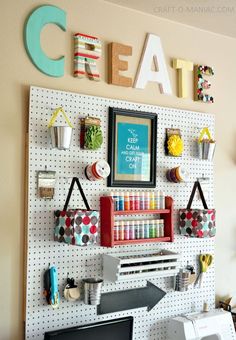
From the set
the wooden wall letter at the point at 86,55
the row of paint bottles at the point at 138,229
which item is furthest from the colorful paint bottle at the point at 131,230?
the wooden wall letter at the point at 86,55

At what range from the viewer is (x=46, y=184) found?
2.09 meters

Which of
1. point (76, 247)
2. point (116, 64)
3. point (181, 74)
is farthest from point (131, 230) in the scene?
point (181, 74)

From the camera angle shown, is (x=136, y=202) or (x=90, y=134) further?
(x=136, y=202)

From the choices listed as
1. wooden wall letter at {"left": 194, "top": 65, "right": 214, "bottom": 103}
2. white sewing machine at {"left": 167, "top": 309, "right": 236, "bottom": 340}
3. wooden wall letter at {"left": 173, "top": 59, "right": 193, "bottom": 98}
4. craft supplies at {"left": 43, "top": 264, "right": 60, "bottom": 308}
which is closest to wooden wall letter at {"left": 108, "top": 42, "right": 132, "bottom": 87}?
wooden wall letter at {"left": 173, "top": 59, "right": 193, "bottom": 98}

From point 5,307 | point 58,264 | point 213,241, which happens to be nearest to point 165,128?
point 213,241

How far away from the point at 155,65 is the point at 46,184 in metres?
0.92

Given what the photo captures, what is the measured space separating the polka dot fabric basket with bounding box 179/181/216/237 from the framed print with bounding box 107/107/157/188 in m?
0.24

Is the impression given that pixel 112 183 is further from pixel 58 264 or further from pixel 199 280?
pixel 199 280

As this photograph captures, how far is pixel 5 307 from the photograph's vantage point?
2012 mm

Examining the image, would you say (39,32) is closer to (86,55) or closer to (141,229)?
(86,55)

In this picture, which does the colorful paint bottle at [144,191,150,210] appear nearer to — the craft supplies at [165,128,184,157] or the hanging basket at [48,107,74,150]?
the craft supplies at [165,128,184,157]

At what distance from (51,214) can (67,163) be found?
244 mm

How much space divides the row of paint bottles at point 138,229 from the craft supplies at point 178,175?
23 centimetres

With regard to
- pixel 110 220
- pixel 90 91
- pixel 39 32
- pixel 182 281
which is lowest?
pixel 182 281
